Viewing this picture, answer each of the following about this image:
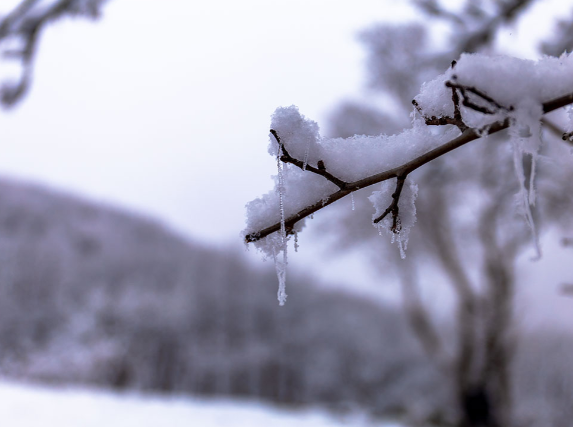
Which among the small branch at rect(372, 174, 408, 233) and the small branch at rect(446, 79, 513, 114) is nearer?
the small branch at rect(446, 79, 513, 114)

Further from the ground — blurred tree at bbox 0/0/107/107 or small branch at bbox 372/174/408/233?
blurred tree at bbox 0/0/107/107

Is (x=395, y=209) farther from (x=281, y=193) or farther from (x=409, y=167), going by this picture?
(x=281, y=193)

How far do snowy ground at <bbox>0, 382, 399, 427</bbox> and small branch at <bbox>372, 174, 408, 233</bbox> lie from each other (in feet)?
20.5

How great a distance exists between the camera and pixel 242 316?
21.0 m

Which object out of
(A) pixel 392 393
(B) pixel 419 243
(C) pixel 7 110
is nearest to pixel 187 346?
(A) pixel 392 393

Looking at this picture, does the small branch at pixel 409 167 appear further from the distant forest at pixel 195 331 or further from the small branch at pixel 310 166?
the distant forest at pixel 195 331

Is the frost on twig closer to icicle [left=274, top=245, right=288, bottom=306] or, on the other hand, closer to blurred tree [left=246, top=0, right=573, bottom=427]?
icicle [left=274, top=245, right=288, bottom=306]

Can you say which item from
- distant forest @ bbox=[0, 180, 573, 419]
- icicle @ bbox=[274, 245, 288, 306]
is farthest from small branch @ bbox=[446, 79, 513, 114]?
distant forest @ bbox=[0, 180, 573, 419]

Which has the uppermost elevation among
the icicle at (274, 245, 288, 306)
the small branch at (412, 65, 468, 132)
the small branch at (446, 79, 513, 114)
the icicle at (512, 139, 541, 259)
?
the small branch at (412, 65, 468, 132)

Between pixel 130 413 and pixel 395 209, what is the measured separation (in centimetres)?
818

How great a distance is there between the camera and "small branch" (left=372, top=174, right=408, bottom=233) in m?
0.76

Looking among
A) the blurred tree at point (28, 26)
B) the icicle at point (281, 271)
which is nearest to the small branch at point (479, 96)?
the icicle at point (281, 271)

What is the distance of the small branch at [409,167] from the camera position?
2.08ft

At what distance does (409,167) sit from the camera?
2.40 ft
